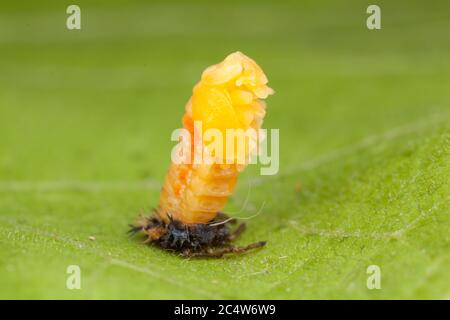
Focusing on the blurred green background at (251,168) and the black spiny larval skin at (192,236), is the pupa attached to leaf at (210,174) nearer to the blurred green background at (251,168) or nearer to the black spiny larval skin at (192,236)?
the black spiny larval skin at (192,236)

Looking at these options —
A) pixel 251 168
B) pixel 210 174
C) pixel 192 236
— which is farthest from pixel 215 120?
pixel 251 168

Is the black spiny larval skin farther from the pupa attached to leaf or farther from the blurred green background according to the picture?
the blurred green background

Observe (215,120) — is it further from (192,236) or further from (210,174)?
(192,236)

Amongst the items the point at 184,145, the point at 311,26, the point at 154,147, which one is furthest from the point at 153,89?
the point at 184,145

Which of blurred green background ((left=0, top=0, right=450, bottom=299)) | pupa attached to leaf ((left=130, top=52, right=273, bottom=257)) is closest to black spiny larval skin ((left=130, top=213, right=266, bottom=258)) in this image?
pupa attached to leaf ((left=130, top=52, right=273, bottom=257))

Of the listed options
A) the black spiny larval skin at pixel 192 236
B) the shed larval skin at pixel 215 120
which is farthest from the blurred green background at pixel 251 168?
the shed larval skin at pixel 215 120
